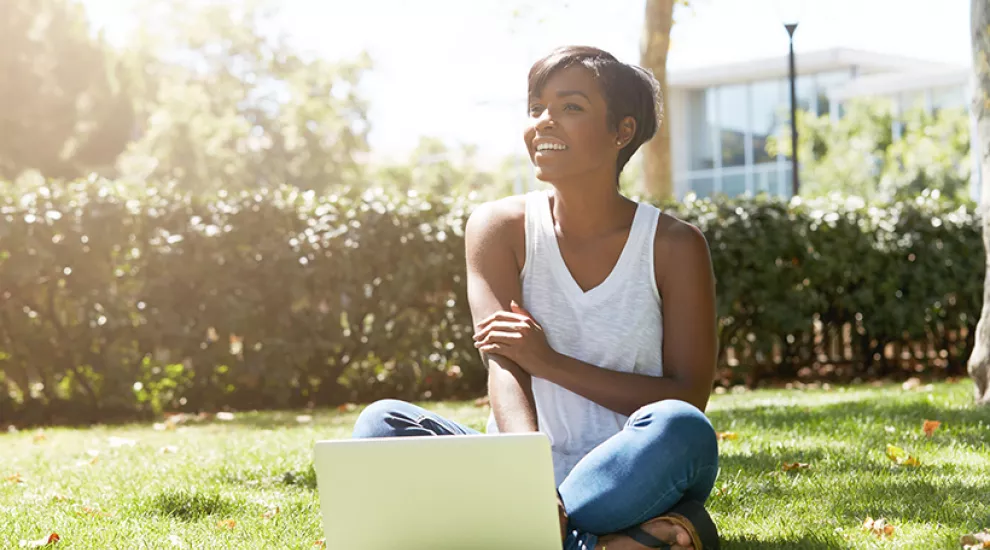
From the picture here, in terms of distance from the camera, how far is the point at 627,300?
333 centimetres

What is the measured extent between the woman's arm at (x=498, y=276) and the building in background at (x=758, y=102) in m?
30.6

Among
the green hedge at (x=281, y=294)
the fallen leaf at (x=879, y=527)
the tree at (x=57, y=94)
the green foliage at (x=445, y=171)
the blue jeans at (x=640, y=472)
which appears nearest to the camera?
the blue jeans at (x=640, y=472)

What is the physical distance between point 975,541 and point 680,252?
1.12m

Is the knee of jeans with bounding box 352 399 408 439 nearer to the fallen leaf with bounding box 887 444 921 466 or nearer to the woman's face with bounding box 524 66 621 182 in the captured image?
the woman's face with bounding box 524 66 621 182

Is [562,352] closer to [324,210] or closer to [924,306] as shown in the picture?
[324,210]

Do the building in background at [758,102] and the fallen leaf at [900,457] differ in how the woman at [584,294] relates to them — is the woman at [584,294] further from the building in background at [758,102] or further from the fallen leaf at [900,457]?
the building in background at [758,102]

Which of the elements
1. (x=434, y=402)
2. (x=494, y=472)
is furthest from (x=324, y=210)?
(x=494, y=472)

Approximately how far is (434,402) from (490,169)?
7120cm

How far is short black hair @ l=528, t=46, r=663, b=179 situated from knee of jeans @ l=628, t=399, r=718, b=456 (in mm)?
856

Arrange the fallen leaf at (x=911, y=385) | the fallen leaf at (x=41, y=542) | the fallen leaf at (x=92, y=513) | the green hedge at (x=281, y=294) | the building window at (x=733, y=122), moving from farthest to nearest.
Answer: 1. the building window at (x=733, y=122)
2. the fallen leaf at (x=911, y=385)
3. the green hedge at (x=281, y=294)
4. the fallen leaf at (x=92, y=513)
5. the fallen leaf at (x=41, y=542)

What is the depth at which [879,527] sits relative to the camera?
3498 millimetres

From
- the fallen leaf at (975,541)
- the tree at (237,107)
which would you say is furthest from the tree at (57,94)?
the fallen leaf at (975,541)

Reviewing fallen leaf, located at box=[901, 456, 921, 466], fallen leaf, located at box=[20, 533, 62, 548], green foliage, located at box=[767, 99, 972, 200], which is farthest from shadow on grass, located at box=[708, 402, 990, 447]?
green foliage, located at box=[767, 99, 972, 200]

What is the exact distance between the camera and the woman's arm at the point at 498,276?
127 inches
